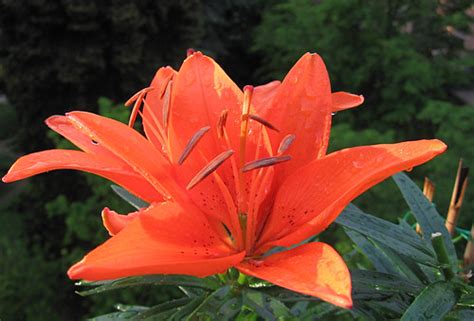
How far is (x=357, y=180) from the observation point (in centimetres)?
66

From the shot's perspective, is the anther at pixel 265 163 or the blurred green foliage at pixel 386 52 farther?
the blurred green foliage at pixel 386 52

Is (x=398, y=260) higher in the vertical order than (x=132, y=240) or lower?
lower

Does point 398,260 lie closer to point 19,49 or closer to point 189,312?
point 189,312

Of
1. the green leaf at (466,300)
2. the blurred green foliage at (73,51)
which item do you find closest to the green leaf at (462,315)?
the green leaf at (466,300)

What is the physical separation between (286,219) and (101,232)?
2210mm

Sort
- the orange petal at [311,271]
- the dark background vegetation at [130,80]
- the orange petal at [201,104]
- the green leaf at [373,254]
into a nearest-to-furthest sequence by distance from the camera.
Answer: the orange petal at [311,271], the orange petal at [201,104], the green leaf at [373,254], the dark background vegetation at [130,80]

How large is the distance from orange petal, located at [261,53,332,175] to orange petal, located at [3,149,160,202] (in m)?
0.16

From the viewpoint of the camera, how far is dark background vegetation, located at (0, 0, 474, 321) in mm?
2920

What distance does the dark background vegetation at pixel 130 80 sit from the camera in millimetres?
2920

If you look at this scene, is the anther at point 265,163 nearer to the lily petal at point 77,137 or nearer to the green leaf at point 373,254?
the lily petal at point 77,137

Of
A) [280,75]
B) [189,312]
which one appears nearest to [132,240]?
[189,312]

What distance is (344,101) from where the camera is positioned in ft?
2.71

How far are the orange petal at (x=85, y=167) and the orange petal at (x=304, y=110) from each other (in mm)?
164

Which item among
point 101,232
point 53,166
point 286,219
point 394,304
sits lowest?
point 101,232
